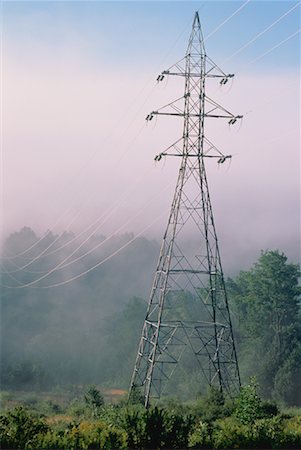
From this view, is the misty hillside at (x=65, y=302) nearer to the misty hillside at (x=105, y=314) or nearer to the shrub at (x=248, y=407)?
the misty hillside at (x=105, y=314)

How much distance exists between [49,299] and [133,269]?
18070 millimetres

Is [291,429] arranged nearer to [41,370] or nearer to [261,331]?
[261,331]

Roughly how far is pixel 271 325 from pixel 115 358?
21225 millimetres

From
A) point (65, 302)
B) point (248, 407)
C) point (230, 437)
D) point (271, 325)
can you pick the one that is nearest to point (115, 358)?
point (65, 302)

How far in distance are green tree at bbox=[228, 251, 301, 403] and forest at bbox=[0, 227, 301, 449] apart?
101mm

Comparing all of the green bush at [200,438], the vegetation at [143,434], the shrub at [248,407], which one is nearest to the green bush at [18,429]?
the vegetation at [143,434]

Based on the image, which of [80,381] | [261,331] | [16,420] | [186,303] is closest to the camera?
[16,420]

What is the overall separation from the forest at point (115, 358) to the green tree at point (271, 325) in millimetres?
101

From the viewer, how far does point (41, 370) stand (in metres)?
69.8

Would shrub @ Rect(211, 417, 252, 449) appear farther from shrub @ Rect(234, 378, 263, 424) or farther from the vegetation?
shrub @ Rect(234, 378, 263, 424)

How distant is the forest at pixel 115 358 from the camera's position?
970 inches

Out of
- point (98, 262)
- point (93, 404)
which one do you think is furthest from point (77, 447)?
point (98, 262)

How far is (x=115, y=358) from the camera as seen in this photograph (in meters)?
79.6

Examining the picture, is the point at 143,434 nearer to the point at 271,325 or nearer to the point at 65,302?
the point at 271,325
